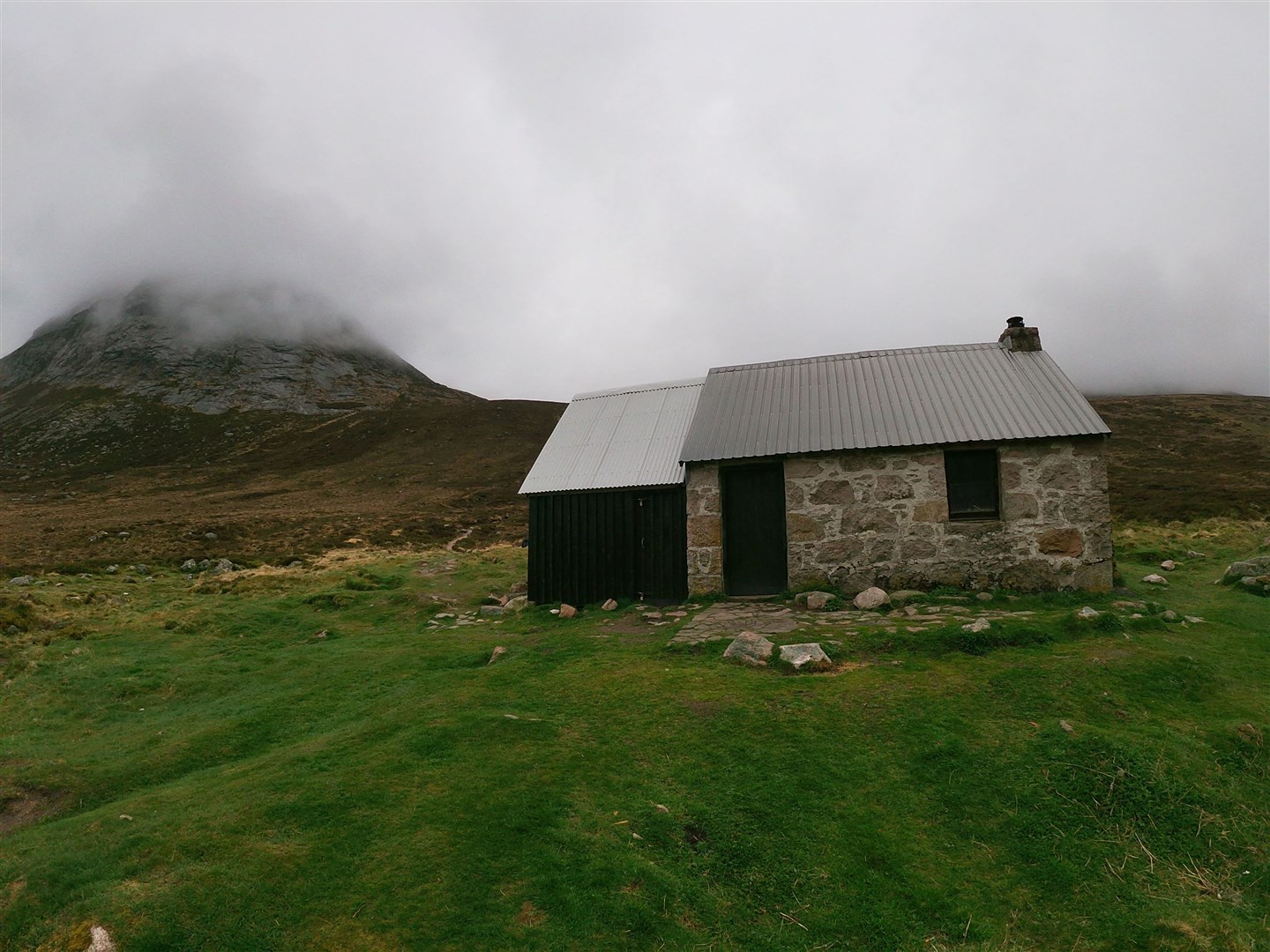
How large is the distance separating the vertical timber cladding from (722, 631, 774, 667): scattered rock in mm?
5605

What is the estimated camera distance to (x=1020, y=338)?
18.7 metres

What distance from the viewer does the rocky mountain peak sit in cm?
9919

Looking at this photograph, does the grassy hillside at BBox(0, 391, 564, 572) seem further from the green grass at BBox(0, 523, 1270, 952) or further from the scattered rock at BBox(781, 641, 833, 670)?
the scattered rock at BBox(781, 641, 833, 670)

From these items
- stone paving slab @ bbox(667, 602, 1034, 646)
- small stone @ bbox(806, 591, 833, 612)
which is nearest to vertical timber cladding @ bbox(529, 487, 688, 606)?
stone paving slab @ bbox(667, 602, 1034, 646)

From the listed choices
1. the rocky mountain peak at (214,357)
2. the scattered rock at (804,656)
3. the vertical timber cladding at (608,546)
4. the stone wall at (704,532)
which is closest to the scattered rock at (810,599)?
the stone wall at (704,532)

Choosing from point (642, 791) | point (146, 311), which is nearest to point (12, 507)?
point (642, 791)

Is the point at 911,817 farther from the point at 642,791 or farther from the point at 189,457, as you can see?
the point at 189,457

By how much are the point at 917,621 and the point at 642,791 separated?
23.3 feet

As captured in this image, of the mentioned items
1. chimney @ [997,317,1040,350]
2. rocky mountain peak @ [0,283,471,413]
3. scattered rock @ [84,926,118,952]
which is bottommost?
scattered rock @ [84,926,118,952]

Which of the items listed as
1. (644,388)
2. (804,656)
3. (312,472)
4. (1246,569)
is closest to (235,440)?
(312,472)

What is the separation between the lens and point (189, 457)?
7494 centimetres

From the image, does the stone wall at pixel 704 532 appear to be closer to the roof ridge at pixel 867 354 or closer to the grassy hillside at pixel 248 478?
the roof ridge at pixel 867 354

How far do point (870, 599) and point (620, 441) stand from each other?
8.37m

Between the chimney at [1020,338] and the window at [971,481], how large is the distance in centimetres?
507
